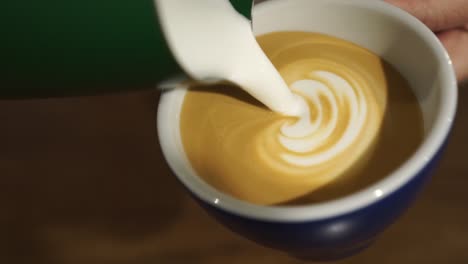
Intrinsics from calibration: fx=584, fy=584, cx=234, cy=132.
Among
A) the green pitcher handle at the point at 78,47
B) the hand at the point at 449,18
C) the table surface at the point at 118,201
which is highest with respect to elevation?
the green pitcher handle at the point at 78,47

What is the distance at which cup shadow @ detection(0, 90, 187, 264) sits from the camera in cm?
67

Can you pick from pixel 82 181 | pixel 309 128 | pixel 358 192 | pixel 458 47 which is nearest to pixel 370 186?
pixel 358 192

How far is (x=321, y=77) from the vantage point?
0.58 meters

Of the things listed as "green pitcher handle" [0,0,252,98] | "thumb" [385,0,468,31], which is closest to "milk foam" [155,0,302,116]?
"green pitcher handle" [0,0,252,98]

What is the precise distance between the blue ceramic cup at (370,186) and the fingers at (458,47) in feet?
0.33

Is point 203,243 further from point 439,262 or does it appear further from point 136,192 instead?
point 439,262

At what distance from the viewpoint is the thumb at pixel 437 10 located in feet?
2.02

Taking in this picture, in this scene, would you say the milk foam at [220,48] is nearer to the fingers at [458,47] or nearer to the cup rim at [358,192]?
the cup rim at [358,192]

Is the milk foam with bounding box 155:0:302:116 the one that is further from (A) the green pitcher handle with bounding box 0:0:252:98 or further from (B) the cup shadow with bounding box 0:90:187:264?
(B) the cup shadow with bounding box 0:90:187:264

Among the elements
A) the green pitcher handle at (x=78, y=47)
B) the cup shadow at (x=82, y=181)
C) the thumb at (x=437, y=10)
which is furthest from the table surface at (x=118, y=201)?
the green pitcher handle at (x=78, y=47)

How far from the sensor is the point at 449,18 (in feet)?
2.05

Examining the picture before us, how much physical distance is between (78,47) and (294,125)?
221 millimetres

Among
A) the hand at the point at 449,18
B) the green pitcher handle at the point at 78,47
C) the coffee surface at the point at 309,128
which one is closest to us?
the green pitcher handle at the point at 78,47

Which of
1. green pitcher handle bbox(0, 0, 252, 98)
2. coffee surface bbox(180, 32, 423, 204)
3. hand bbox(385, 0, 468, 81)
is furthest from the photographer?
hand bbox(385, 0, 468, 81)
